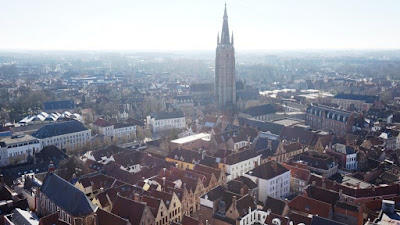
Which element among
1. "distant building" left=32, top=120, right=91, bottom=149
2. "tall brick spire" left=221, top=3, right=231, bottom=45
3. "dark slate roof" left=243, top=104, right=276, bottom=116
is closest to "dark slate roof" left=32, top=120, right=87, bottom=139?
"distant building" left=32, top=120, right=91, bottom=149

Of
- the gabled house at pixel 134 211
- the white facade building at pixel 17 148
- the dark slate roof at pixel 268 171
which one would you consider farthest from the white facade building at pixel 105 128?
the gabled house at pixel 134 211

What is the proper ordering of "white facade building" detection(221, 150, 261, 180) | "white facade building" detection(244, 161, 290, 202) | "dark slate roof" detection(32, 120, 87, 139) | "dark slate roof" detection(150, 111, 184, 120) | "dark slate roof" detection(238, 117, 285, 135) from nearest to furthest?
"white facade building" detection(244, 161, 290, 202), "white facade building" detection(221, 150, 261, 180), "dark slate roof" detection(32, 120, 87, 139), "dark slate roof" detection(238, 117, 285, 135), "dark slate roof" detection(150, 111, 184, 120)

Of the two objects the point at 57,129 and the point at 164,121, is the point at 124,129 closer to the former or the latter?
the point at 164,121

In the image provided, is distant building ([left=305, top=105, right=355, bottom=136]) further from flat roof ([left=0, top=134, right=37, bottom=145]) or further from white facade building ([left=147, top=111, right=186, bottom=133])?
flat roof ([left=0, top=134, right=37, bottom=145])

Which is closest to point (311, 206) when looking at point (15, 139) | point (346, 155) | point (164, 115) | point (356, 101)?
point (346, 155)

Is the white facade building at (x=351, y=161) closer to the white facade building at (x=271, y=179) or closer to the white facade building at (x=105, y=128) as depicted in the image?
the white facade building at (x=271, y=179)
